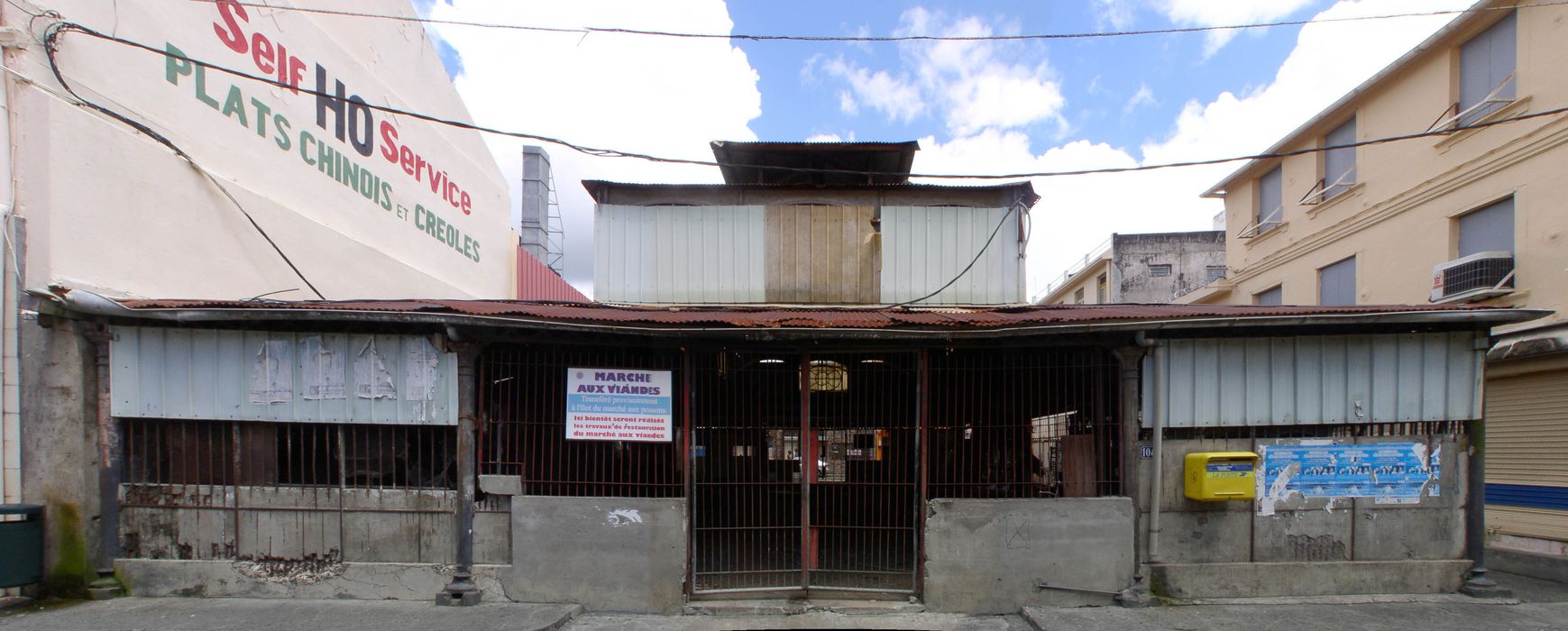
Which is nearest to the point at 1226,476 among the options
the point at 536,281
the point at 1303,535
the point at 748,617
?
the point at 1303,535

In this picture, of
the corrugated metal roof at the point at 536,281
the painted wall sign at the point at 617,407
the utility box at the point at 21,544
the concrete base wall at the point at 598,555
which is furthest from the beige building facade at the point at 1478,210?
the corrugated metal roof at the point at 536,281

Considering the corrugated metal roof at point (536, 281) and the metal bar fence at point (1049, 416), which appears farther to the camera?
the corrugated metal roof at point (536, 281)

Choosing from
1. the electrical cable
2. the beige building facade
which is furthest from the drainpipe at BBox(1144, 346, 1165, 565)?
the electrical cable

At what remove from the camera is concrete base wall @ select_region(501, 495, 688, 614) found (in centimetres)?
599

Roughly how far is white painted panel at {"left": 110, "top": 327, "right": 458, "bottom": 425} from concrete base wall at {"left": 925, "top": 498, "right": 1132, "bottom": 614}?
5.02 m

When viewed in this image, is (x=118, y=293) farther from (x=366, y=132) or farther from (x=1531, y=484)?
(x=1531, y=484)

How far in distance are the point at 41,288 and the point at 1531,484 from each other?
660 inches

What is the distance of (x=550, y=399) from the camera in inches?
255

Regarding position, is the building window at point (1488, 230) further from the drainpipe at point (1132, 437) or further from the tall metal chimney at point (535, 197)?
the tall metal chimney at point (535, 197)

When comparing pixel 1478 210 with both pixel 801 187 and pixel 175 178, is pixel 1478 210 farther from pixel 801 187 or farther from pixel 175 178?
pixel 175 178

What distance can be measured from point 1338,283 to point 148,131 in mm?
19113

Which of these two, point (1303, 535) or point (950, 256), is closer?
point (1303, 535)

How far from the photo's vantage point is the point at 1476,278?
9.16m

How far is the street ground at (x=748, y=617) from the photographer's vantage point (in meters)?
5.42
